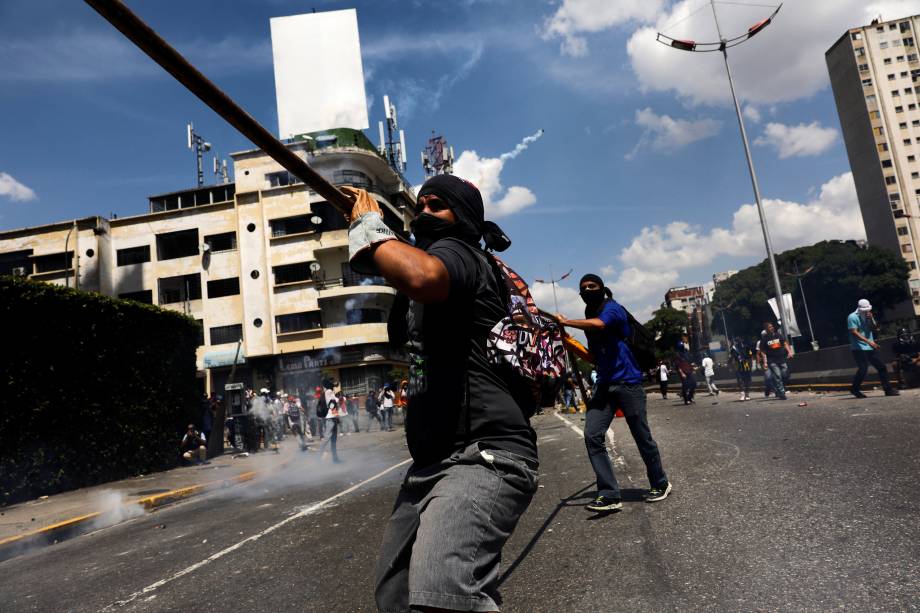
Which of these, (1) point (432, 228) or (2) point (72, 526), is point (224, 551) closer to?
(2) point (72, 526)

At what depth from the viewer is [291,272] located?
41.2 meters

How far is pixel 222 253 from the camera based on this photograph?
41312mm

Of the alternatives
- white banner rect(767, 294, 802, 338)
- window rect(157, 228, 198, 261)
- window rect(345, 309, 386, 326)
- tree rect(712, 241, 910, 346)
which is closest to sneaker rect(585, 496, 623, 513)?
white banner rect(767, 294, 802, 338)

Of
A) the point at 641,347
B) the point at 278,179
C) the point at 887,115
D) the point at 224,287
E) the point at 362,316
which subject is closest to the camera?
the point at 641,347

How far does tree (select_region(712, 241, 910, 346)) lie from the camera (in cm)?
6338

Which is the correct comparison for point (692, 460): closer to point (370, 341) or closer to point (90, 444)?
point (90, 444)

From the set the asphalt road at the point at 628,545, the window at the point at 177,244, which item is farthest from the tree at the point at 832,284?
the asphalt road at the point at 628,545

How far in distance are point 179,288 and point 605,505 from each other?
42236 millimetres

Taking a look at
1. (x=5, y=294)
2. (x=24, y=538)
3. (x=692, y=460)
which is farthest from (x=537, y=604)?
(x=5, y=294)

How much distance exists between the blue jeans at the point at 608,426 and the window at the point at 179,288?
40.9 metres

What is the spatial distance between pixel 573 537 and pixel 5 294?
1078cm

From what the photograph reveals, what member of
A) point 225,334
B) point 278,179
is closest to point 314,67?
point 225,334

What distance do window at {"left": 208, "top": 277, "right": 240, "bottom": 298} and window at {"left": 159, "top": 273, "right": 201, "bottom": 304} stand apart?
3.50 ft

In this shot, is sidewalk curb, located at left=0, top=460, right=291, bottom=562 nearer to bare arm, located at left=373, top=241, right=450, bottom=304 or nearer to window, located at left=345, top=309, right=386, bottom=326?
bare arm, located at left=373, top=241, right=450, bottom=304
